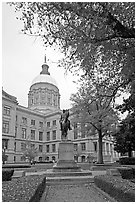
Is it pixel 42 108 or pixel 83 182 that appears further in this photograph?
pixel 42 108

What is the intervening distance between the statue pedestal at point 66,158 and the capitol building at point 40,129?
1417 inches

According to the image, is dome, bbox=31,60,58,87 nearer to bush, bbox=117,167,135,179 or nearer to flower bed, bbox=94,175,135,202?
bush, bbox=117,167,135,179

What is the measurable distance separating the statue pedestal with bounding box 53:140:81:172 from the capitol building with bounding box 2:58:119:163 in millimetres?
36003

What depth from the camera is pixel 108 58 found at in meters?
10.6

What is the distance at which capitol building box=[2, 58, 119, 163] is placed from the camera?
58.0 m

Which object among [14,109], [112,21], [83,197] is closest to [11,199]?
[83,197]

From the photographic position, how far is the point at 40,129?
75.6 meters

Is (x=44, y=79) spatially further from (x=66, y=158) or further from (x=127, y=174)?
(x=127, y=174)

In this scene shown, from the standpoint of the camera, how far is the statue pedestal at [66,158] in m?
17.8

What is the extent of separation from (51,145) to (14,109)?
2097 cm

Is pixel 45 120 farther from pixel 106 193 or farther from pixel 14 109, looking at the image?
pixel 106 193

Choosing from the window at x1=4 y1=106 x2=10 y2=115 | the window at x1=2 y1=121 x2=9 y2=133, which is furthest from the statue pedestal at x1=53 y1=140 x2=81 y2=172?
the window at x1=4 y1=106 x2=10 y2=115

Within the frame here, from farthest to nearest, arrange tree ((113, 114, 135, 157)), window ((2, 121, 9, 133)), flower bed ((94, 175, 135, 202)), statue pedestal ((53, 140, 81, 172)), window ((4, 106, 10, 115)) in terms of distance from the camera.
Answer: window ((4, 106, 10, 115))
window ((2, 121, 9, 133))
tree ((113, 114, 135, 157))
statue pedestal ((53, 140, 81, 172))
flower bed ((94, 175, 135, 202))

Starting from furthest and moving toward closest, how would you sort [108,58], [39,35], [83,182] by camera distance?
1. [83,182]
2. [108,58]
3. [39,35]
